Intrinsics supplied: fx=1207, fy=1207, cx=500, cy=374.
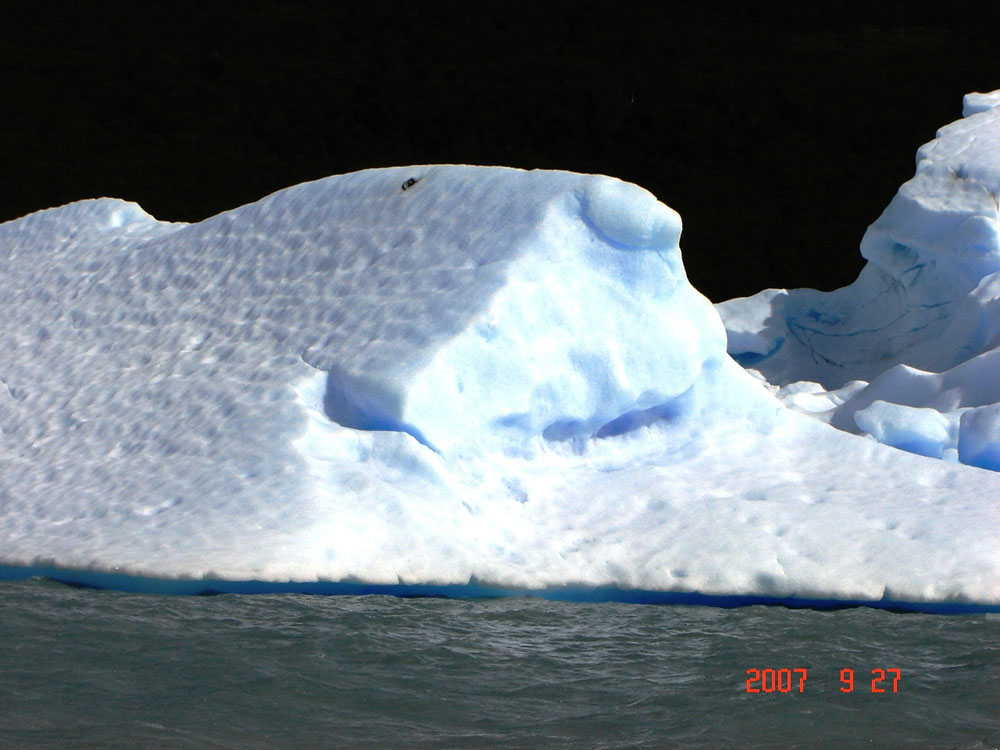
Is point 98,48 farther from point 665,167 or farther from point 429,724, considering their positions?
point 429,724

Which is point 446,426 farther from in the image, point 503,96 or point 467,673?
point 503,96

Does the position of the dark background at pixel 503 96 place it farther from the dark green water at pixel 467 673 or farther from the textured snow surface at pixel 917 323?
the dark green water at pixel 467 673

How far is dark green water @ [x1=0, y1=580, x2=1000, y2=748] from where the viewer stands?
8.36 ft

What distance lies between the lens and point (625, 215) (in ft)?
14.4

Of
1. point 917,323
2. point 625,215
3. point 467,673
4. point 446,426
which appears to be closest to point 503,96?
point 917,323

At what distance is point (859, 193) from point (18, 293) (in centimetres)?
1254

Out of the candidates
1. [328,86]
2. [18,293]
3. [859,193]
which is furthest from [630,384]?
[328,86]

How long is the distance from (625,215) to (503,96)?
43.5ft
